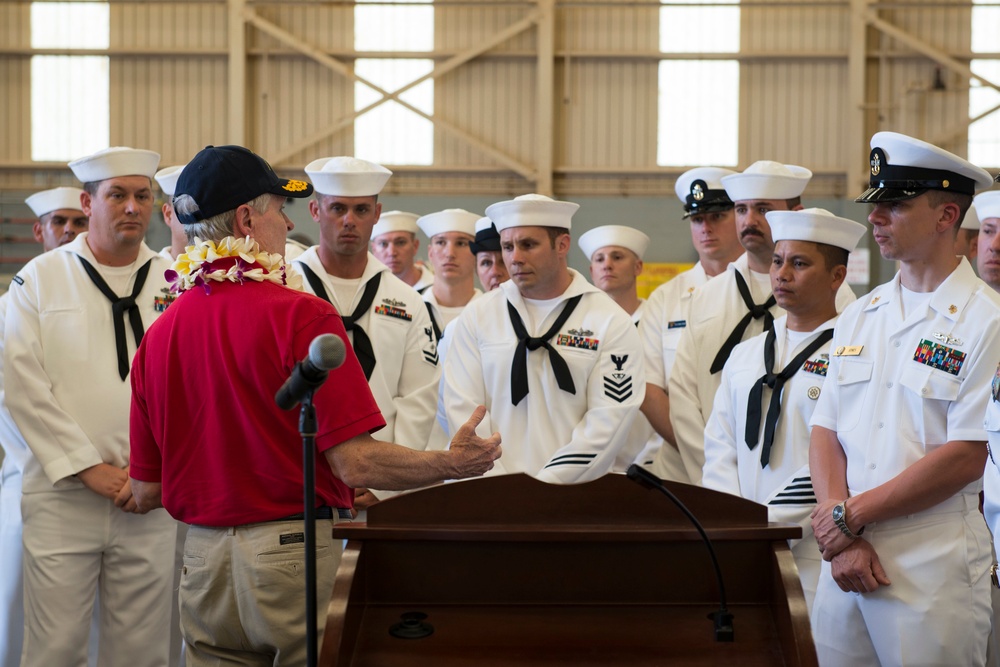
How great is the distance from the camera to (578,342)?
175 inches

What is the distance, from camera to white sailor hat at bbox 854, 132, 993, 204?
3.06 meters

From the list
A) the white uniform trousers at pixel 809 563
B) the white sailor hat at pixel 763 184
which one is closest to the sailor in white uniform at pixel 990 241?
the white sailor hat at pixel 763 184

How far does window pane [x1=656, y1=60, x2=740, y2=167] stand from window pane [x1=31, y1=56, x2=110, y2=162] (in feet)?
21.8

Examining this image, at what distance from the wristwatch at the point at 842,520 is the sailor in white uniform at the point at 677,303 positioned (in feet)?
6.09

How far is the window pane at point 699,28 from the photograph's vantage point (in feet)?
42.4

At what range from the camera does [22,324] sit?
3984mm

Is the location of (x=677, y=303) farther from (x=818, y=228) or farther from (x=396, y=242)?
(x=396, y=242)

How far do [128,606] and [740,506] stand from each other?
268cm

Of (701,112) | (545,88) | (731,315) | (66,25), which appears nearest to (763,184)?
(731,315)

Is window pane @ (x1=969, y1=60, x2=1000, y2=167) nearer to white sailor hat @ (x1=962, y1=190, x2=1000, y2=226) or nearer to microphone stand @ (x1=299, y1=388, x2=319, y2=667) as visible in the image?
white sailor hat @ (x1=962, y1=190, x2=1000, y2=226)

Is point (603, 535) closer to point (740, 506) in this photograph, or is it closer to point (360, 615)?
point (740, 506)

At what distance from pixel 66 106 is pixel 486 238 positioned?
28.9 ft

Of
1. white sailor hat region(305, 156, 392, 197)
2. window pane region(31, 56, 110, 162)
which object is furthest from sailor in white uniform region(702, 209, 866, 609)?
window pane region(31, 56, 110, 162)

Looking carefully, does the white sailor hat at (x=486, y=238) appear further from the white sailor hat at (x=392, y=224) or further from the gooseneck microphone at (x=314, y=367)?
the gooseneck microphone at (x=314, y=367)
